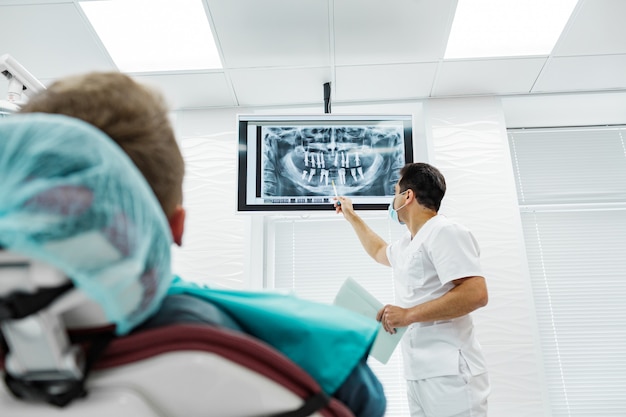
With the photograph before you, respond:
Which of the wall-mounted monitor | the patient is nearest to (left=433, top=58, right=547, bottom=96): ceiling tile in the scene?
the wall-mounted monitor

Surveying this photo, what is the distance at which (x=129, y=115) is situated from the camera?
0.53m

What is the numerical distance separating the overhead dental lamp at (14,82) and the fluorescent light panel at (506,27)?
2.30 metres

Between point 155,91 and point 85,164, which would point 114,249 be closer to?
point 85,164

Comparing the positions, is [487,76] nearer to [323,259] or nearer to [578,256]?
[578,256]

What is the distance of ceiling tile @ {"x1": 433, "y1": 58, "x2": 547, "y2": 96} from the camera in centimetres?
312

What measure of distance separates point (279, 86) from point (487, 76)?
1.53m

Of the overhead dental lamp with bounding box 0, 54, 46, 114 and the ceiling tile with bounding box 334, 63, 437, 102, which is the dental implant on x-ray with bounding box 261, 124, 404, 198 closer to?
the ceiling tile with bounding box 334, 63, 437, 102

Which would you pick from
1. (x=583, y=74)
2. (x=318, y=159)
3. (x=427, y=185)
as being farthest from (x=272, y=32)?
(x=583, y=74)

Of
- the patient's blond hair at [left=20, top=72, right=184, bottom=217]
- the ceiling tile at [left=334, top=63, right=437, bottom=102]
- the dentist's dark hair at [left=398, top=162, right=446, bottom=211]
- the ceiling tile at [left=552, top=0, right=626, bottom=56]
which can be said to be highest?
the ceiling tile at [left=552, top=0, right=626, bottom=56]

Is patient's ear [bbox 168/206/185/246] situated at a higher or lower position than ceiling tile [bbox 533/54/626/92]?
lower

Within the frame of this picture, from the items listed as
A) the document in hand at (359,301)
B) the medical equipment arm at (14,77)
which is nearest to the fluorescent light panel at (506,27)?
the document in hand at (359,301)

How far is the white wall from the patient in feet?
8.21

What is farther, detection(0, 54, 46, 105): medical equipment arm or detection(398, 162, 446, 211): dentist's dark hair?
detection(398, 162, 446, 211): dentist's dark hair

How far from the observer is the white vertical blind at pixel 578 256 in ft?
11.0
